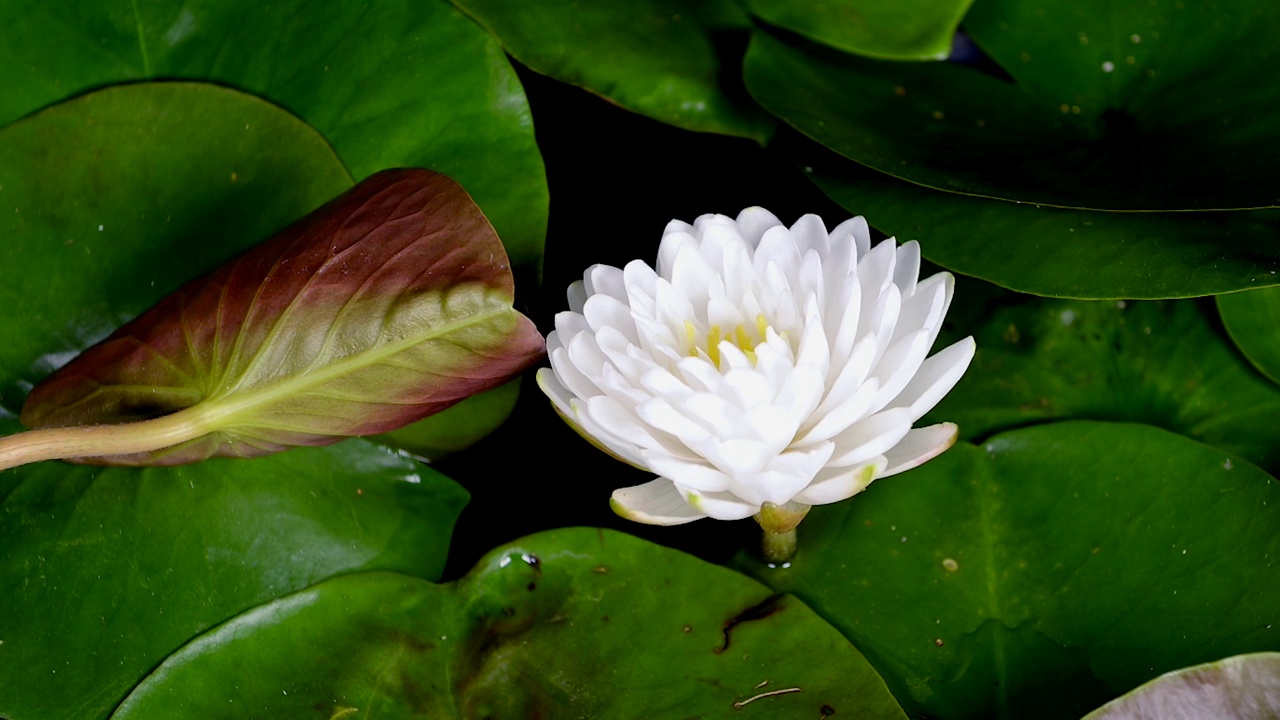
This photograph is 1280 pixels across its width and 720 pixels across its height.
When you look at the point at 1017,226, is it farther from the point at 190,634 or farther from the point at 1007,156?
the point at 190,634

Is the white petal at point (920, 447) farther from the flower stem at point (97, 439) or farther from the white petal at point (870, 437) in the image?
the flower stem at point (97, 439)

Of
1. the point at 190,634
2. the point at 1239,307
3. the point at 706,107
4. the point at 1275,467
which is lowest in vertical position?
the point at 190,634

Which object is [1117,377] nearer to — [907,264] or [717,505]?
[907,264]

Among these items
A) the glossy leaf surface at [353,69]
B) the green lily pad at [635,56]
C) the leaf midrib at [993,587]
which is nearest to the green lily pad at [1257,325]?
the leaf midrib at [993,587]

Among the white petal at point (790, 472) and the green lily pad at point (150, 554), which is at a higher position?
the white petal at point (790, 472)

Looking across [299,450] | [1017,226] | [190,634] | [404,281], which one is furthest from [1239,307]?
[190,634]

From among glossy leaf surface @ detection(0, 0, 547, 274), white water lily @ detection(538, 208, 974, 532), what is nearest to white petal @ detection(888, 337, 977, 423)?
white water lily @ detection(538, 208, 974, 532)
